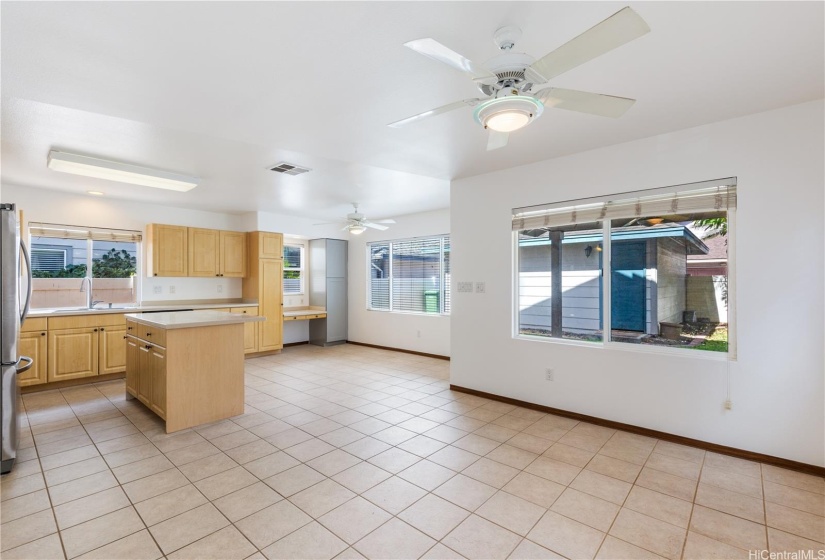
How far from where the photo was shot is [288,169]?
4.16 m

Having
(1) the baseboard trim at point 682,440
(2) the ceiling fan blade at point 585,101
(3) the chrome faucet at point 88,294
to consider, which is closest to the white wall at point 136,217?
(3) the chrome faucet at point 88,294

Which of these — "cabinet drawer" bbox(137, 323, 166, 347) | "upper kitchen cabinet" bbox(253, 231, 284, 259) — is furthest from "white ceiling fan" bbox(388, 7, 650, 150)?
"upper kitchen cabinet" bbox(253, 231, 284, 259)

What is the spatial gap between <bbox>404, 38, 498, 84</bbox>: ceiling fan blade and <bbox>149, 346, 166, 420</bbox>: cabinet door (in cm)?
321

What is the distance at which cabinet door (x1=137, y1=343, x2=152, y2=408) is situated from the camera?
143 inches

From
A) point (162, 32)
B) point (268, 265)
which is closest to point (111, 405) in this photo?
point (268, 265)

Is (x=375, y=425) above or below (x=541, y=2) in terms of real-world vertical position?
below

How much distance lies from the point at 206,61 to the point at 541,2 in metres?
1.71

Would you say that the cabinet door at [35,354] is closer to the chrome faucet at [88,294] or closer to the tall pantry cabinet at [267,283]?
the chrome faucet at [88,294]

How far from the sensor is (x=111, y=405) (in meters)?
4.07

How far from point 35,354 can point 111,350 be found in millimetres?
715

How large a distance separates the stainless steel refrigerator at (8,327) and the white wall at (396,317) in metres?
5.04

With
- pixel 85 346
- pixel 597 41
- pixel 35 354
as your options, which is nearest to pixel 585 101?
pixel 597 41

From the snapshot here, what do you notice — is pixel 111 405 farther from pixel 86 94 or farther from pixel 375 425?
pixel 86 94

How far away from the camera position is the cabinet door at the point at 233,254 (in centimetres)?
651
